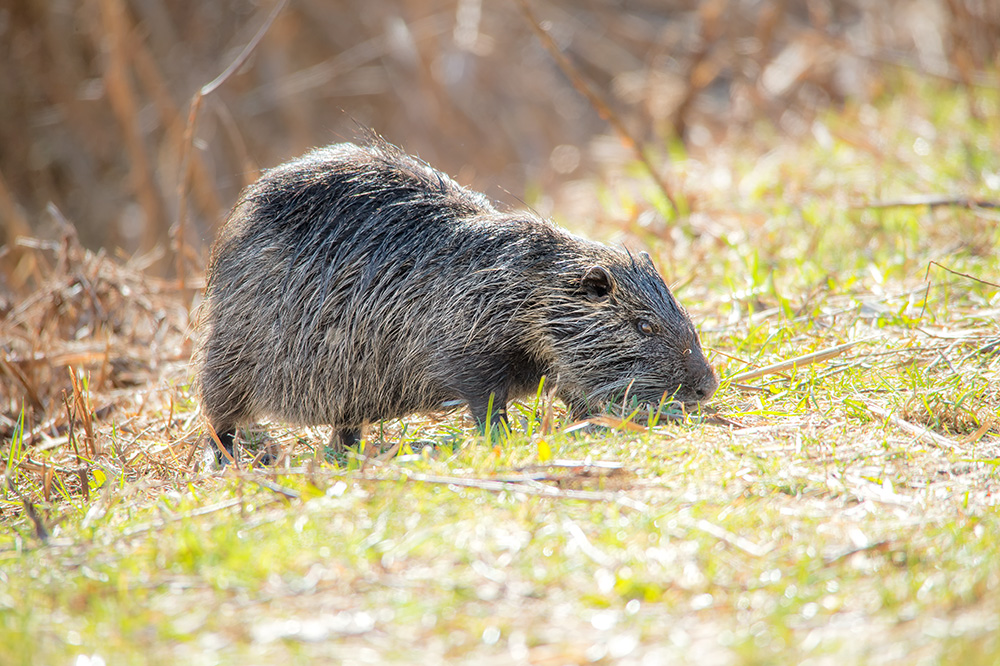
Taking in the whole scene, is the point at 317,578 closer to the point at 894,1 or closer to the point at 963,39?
the point at 963,39

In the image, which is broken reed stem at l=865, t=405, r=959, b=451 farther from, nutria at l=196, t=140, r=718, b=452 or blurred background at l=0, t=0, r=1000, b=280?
blurred background at l=0, t=0, r=1000, b=280

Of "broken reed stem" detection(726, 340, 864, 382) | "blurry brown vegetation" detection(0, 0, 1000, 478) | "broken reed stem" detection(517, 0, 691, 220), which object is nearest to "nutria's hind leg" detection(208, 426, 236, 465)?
"broken reed stem" detection(726, 340, 864, 382)

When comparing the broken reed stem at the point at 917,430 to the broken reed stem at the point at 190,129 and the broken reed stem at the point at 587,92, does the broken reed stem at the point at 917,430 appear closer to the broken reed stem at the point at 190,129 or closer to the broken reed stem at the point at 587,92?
the broken reed stem at the point at 587,92

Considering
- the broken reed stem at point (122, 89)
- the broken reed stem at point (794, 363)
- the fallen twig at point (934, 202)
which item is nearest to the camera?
the broken reed stem at point (794, 363)

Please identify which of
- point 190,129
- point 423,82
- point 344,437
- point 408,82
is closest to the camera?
point 344,437

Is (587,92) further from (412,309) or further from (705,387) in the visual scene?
(705,387)

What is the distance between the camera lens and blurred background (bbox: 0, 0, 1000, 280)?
8.48 m

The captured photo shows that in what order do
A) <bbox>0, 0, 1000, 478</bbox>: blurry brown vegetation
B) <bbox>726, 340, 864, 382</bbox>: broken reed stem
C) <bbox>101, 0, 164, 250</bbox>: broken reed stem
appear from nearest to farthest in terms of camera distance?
<bbox>726, 340, 864, 382</bbox>: broken reed stem → <bbox>101, 0, 164, 250</bbox>: broken reed stem → <bbox>0, 0, 1000, 478</bbox>: blurry brown vegetation

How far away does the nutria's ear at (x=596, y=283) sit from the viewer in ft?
12.0

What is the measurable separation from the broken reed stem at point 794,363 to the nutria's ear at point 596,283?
2.00 ft

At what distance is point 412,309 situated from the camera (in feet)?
12.1

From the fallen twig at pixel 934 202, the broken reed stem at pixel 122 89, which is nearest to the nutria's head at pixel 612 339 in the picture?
the fallen twig at pixel 934 202

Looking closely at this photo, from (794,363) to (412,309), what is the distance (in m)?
1.55

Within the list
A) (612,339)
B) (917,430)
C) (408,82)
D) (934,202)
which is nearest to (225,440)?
(612,339)
